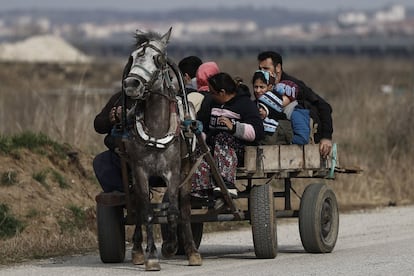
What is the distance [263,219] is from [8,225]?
421 cm

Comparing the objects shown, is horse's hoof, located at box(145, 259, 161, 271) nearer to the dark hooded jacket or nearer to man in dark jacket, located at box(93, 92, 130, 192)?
man in dark jacket, located at box(93, 92, 130, 192)

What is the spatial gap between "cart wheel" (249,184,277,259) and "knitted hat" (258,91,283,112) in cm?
107

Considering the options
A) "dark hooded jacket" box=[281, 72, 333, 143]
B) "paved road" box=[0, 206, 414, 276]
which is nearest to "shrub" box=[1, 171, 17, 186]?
"paved road" box=[0, 206, 414, 276]

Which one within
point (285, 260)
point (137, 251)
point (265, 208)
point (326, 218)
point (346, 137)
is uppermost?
point (346, 137)

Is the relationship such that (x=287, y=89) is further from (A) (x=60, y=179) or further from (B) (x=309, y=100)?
(A) (x=60, y=179)

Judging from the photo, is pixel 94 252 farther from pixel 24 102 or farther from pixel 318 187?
pixel 24 102

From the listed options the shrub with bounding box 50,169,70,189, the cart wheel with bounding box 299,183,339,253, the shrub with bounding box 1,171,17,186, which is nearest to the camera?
the cart wheel with bounding box 299,183,339,253

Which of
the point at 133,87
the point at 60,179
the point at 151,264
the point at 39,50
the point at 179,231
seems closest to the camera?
the point at 133,87

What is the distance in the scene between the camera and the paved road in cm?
1155

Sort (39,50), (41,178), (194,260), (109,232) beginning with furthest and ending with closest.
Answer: (39,50) → (41,178) → (109,232) → (194,260)

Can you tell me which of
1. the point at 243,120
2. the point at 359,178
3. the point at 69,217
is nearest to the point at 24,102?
the point at 359,178

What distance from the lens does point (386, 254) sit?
41.7 feet

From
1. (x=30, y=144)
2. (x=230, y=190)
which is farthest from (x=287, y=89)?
(x=30, y=144)

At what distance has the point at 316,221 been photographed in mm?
13070
